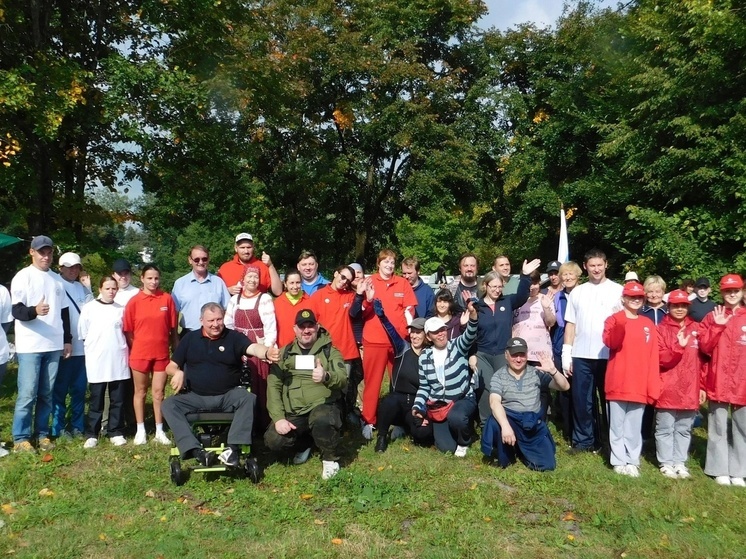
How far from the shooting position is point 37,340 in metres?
6.38

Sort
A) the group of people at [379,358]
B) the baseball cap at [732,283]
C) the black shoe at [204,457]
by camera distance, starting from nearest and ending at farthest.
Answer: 1. the black shoe at [204,457]
2. the group of people at [379,358]
3. the baseball cap at [732,283]

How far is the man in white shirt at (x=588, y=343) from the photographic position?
21.4 ft

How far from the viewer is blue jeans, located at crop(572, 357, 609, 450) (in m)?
6.63

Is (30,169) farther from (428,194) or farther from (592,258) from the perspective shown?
(428,194)

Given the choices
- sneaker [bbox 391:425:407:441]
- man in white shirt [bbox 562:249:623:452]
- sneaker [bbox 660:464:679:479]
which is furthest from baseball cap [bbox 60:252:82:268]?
sneaker [bbox 660:464:679:479]

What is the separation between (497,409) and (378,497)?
4.95 ft

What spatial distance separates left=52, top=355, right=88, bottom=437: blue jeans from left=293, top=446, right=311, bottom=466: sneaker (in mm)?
2580

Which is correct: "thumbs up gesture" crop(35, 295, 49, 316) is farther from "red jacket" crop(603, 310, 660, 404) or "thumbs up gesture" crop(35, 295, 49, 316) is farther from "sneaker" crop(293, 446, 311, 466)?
"red jacket" crop(603, 310, 660, 404)

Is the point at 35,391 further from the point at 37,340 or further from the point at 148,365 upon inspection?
the point at 148,365

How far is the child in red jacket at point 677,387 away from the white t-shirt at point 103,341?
17.7ft

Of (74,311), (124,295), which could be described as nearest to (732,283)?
(124,295)

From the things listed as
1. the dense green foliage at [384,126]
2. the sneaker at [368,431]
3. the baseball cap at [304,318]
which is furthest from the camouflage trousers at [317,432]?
the dense green foliage at [384,126]

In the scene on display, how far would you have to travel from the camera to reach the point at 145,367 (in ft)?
22.2

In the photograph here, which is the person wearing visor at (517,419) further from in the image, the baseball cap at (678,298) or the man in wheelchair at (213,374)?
the man in wheelchair at (213,374)
